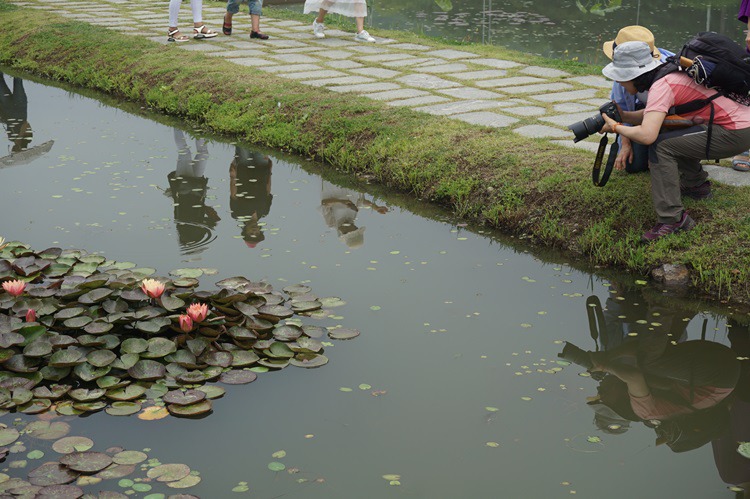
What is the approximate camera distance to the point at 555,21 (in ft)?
43.8

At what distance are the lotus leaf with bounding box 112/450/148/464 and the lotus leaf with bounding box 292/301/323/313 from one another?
119cm

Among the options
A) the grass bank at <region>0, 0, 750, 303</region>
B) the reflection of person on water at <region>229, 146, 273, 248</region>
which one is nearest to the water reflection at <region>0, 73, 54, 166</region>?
the grass bank at <region>0, 0, 750, 303</region>

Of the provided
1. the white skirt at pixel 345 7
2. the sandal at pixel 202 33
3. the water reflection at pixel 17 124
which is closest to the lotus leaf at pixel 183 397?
the water reflection at pixel 17 124

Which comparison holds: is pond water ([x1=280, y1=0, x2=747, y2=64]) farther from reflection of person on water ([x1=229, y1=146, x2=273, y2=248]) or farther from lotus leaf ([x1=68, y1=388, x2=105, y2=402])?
lotus leaf ([x1=68, y1=388, x2=105, y2=402])

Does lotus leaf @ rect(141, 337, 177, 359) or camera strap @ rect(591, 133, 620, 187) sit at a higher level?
camera strap @ rect(591, 133, 620, 187)

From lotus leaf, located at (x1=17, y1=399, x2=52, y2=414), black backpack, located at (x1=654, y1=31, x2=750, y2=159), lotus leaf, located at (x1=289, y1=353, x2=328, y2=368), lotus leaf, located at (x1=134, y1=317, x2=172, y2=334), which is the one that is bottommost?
lotus leaf, located at (x1=17, y1=399, x2=52, y2=414)

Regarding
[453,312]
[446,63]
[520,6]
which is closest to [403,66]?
[446,63]

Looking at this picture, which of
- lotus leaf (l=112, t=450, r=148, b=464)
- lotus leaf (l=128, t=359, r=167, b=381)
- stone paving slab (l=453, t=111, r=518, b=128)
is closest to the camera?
lotus leaf (l=112, t=450, r=148, b=464)

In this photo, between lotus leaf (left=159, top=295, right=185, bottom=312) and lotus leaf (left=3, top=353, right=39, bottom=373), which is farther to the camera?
lotus leaf (left=159, top=295, right=185, bottom=312)

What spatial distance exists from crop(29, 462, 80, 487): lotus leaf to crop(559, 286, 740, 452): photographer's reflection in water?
178 cm

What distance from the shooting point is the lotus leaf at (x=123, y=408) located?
3316 mm

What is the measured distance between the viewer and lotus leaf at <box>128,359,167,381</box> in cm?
352

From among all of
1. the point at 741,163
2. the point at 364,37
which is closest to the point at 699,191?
the point at 741,163

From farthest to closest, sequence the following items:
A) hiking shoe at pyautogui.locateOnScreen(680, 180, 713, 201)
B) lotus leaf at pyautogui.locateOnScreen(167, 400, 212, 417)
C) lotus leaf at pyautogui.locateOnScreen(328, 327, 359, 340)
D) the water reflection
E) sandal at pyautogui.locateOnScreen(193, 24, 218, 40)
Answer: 1. sandal at pyautogui.locateOnScreen(193, 24, 218, 40)
2. the water reflection
3. hiking shoe at pyautogui.locateOnScreen(680, 180, 713, 201)
4. lotus leaf at pyautogui.locateOnScreen(328, 327, 359, 340)
5. lotus leaf at pyautogui.locateOnScreen(167, 400, 212, 417)
